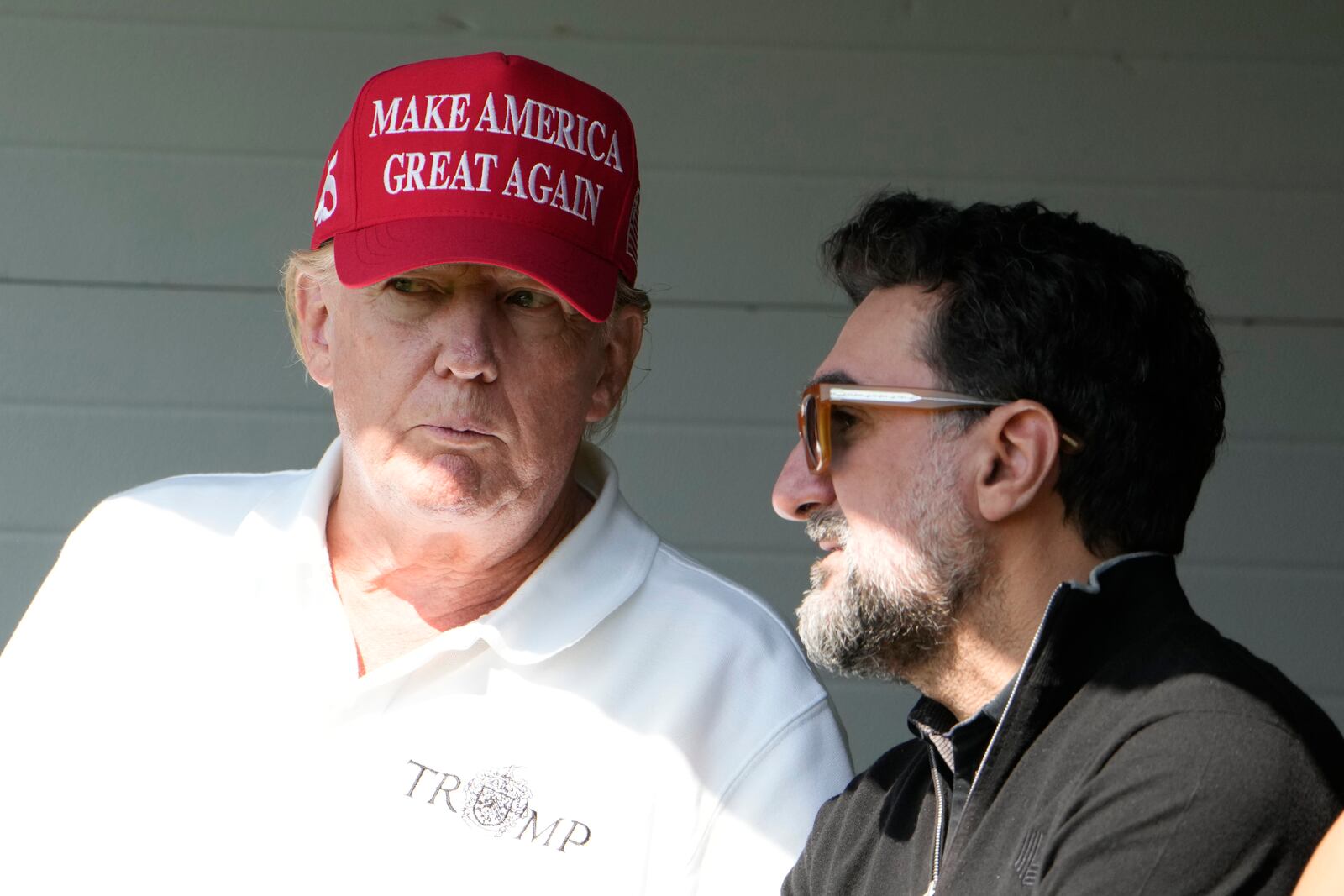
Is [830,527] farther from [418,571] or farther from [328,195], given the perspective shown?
[328,195]

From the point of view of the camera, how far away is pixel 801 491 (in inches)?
76.5

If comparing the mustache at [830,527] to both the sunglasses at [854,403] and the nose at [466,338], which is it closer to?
the sunglasses at [854,403]

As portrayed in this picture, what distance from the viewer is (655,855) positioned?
1884mm

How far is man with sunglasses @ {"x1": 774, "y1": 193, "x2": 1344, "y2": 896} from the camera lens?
156 centimetres

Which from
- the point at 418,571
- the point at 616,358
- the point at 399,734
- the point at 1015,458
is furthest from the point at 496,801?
the point at 1015,458

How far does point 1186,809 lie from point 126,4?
2773mm

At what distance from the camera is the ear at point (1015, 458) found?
5.76 ft

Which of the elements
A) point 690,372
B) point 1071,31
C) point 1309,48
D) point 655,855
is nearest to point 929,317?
point 655,855

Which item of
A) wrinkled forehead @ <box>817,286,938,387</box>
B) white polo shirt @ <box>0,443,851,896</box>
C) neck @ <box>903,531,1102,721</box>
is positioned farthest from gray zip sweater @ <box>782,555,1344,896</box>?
wrinkled forehead @ <box>817,286,938,387</box>

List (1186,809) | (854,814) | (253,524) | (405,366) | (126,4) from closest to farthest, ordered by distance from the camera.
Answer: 1. (1186,809)
2. (854,814)
3. (405,366)
4. (253,524)
5. (126,4)

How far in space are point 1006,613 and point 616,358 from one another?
0.69 m

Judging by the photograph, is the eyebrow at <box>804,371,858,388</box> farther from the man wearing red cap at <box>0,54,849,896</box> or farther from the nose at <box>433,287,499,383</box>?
the nose at <box>433,287,499,383</box>

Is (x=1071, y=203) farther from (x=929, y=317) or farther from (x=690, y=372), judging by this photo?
(x=929, y=317)

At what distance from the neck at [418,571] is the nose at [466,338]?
0.22 m
